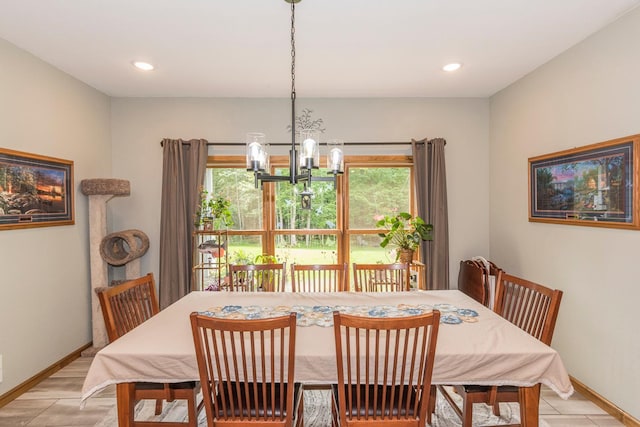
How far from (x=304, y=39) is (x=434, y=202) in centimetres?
217

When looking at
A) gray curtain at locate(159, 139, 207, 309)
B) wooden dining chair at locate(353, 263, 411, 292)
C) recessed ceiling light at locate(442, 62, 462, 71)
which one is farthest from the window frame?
wooden dining chair at locate(353, 263, 411, 292)

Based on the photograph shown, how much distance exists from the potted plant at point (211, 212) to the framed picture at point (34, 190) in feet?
3.71

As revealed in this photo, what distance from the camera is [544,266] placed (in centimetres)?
315

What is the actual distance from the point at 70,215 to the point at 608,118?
4396 millimetres

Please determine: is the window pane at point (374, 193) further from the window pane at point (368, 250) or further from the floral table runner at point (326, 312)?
the floral table runner at point (326, 312)

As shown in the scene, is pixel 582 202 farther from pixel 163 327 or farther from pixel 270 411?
pixel 163 327

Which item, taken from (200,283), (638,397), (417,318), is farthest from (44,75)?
(638,397)

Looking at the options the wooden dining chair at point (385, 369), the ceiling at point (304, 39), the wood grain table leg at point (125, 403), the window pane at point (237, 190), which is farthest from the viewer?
the window pane at point (237, 190)

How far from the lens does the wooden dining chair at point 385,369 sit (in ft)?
4.75

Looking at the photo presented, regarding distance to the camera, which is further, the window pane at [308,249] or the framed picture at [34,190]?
the window pane at [308,249]

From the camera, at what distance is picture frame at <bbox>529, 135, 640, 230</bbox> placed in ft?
7.60

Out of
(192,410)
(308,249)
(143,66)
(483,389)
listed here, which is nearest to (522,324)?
(483,389)

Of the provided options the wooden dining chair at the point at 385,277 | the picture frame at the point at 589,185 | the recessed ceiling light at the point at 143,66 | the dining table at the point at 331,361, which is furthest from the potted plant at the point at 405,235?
the recessed ceiling light at the point at 143,66

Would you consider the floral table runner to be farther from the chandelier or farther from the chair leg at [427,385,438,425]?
the chandelier
